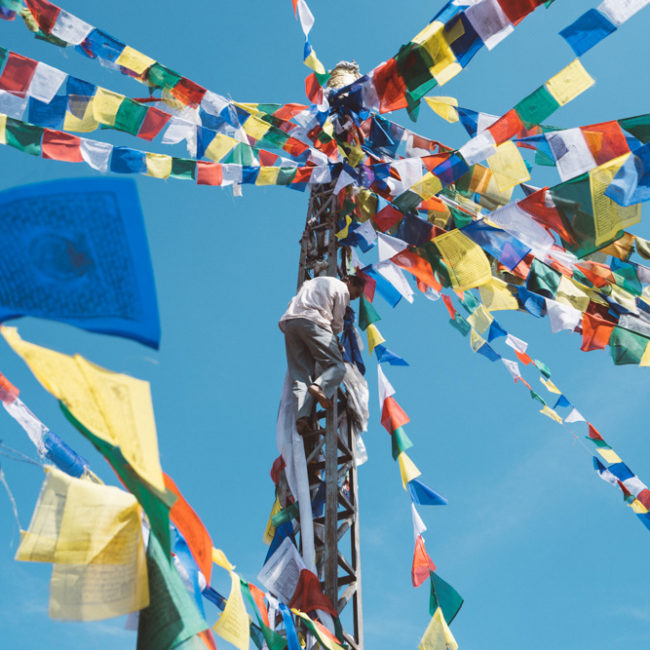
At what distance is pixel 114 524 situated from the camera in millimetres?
2258

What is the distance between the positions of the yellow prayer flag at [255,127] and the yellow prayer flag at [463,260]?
1.94m

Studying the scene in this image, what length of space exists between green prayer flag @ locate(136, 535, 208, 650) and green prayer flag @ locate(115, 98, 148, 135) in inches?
128

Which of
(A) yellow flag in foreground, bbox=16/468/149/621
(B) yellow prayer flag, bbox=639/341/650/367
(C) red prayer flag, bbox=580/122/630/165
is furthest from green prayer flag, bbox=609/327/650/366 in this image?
(A) yellow flag in foreground, bbox=16/468/149/621

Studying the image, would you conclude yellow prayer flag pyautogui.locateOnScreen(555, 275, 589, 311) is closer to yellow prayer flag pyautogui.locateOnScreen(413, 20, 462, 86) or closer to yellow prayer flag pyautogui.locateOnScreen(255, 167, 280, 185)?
Result: yellow prayer flag pyautogui.locateOnScreen(413, 20, 462, 86)

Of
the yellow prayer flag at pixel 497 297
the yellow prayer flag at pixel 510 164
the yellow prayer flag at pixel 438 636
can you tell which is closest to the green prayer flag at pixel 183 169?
the yellow prayer flag at pixel 510 164

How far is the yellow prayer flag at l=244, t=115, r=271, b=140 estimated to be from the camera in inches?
210

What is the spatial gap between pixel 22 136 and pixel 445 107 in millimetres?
3184

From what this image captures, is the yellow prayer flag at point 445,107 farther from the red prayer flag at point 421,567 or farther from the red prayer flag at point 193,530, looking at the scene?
the red prayer flag at point 193,530

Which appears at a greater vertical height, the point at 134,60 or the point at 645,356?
the point at 134,60

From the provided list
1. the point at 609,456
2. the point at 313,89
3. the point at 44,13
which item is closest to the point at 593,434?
the point at 609,456

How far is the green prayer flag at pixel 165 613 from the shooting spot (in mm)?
2180

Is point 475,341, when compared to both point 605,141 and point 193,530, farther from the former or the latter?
point 193,530

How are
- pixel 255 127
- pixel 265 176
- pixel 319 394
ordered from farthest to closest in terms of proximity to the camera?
pixel 255 127 < pixel 265 176 < pixel 319 394

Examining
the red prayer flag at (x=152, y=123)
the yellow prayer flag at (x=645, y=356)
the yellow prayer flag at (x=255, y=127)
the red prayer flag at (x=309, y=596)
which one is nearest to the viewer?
the red prayer flag at (x=309, y=596)
